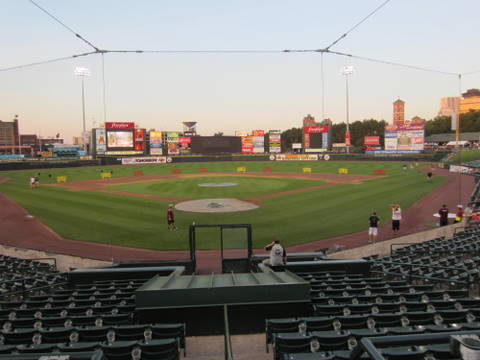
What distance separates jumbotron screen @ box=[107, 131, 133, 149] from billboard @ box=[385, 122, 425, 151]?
6418cm

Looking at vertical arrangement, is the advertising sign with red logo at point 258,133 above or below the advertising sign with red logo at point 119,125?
below

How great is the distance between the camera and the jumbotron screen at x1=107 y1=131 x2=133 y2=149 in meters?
89.0

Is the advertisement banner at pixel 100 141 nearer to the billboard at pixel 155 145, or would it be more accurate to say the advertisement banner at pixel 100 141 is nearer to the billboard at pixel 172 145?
the billboard at pixel 155 145

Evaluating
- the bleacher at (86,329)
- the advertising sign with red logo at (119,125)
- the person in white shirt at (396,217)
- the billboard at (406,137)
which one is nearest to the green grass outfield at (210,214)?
the person in white shirt at (396,217)

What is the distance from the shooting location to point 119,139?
90.1m

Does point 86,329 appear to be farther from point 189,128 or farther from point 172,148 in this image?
point 189,128

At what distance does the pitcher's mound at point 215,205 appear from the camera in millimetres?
29859

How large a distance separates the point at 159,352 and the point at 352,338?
3.01 metres

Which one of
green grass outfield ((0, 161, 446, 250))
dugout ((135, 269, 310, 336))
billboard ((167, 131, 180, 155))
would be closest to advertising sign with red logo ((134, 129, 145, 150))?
billboard ((167, 131, 180, 155))

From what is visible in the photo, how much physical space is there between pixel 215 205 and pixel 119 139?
66519mm

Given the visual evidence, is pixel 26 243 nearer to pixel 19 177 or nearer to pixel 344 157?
pixel 19 177

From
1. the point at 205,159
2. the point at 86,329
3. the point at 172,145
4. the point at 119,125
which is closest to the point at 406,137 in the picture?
the point at 205,159

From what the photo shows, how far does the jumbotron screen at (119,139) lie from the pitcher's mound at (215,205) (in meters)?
62.1

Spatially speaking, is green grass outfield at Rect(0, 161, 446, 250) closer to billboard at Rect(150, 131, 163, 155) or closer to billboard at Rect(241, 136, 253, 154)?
billboard at Rect(150, 131, 163, 155)
